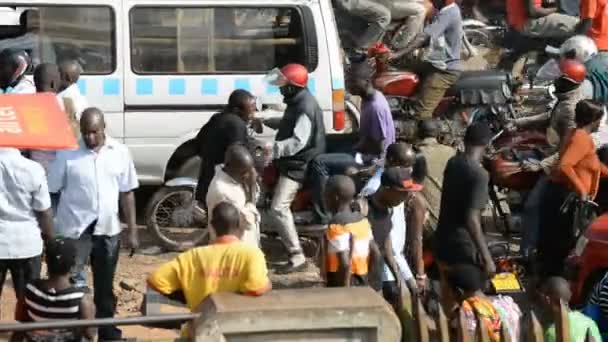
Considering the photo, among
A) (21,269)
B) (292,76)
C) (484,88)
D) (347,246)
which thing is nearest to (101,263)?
(21,269)

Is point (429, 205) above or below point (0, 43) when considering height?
below

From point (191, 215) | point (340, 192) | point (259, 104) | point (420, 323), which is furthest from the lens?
point (259, 104)

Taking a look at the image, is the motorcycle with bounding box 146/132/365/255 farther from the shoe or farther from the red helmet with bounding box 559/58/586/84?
the red helmet with bounding box 559/58/586/84

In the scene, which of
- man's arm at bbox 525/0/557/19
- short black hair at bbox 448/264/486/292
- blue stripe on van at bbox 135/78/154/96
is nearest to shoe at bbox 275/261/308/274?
blue stripe on van at bbox 135/78/154/96

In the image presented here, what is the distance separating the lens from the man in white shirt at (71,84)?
10438mm

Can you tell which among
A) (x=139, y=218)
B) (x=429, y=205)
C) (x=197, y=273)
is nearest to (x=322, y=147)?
(x=429, y=205)

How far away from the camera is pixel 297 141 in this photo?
11000 mm

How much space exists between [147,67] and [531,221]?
3.45 meters

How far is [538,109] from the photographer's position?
48.0 feet

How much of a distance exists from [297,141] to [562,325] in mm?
4147

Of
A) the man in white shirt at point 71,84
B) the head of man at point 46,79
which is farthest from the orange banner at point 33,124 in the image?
the man in white shirt at point 71,84

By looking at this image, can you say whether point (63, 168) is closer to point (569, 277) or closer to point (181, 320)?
point (181, 320)

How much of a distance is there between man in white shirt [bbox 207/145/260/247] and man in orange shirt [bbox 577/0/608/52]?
25.4 ft

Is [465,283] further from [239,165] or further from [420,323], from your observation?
[239,165]
